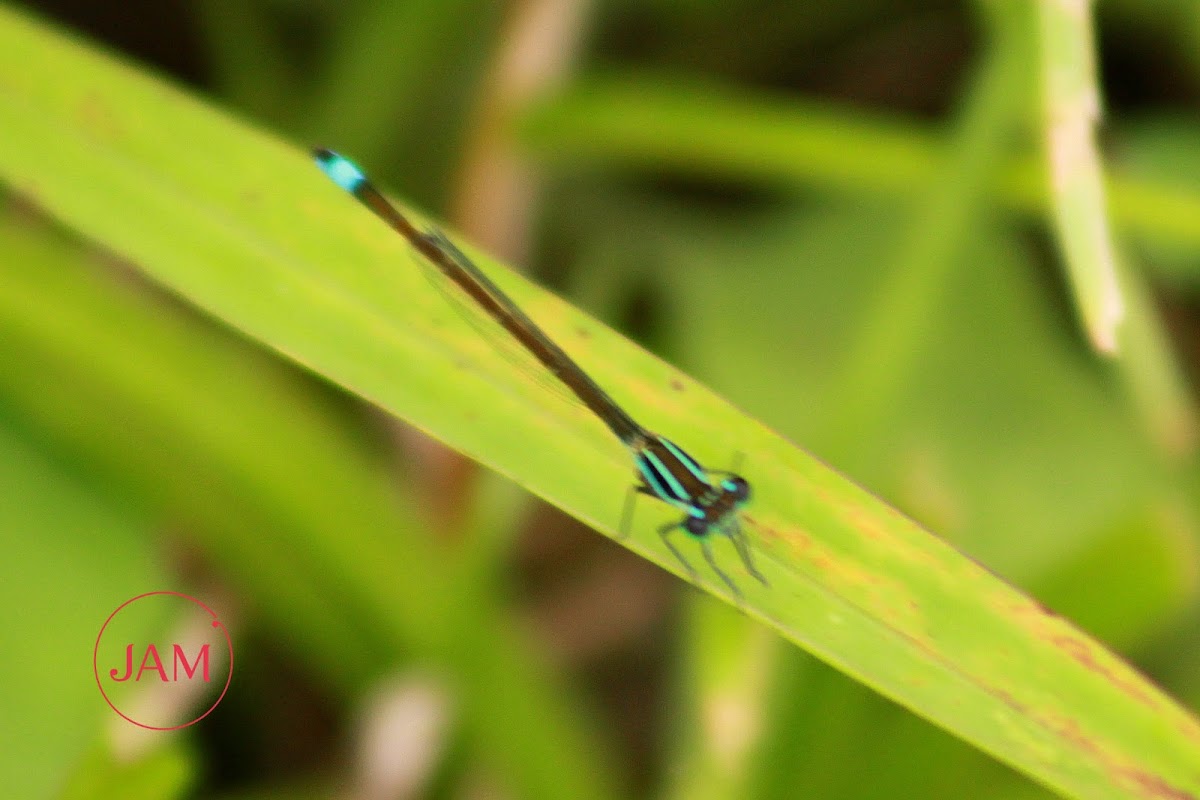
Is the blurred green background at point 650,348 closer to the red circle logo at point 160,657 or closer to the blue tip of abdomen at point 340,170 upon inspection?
the red circle logo at point 160,657

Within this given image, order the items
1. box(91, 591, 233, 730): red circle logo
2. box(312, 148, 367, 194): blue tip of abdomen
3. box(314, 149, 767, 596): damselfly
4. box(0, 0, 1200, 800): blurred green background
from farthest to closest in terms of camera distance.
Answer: box(0, 0, 1200, 800): blurred green background < box(91, 591, 233, 730): red circle logo < box(312, 148, 367, 194): blue tip of abdomen < box(314, 149, 767, 596): damselfly

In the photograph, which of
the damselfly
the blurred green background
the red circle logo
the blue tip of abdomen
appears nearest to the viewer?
the damselfly

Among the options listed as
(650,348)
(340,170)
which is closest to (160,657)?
(340,170)

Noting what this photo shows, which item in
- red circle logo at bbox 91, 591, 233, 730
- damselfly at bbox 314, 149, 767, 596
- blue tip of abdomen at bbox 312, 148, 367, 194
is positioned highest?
blue tip of abdomen at bbox 312, 148, 367, 194

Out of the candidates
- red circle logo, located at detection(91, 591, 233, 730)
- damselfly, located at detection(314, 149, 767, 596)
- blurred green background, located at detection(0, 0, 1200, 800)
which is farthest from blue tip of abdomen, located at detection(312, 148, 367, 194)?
red circle logo, located at detection(91, 591, 233, 730)

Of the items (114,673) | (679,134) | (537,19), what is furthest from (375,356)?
(537,19)

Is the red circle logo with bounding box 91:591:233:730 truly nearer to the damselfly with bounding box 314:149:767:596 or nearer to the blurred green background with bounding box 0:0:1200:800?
the blurred green background with bounding box 0:0:1200:800

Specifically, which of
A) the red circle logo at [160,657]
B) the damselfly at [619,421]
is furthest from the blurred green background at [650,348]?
the damselfly at [619,421]

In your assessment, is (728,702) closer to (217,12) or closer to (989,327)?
(989,327)
